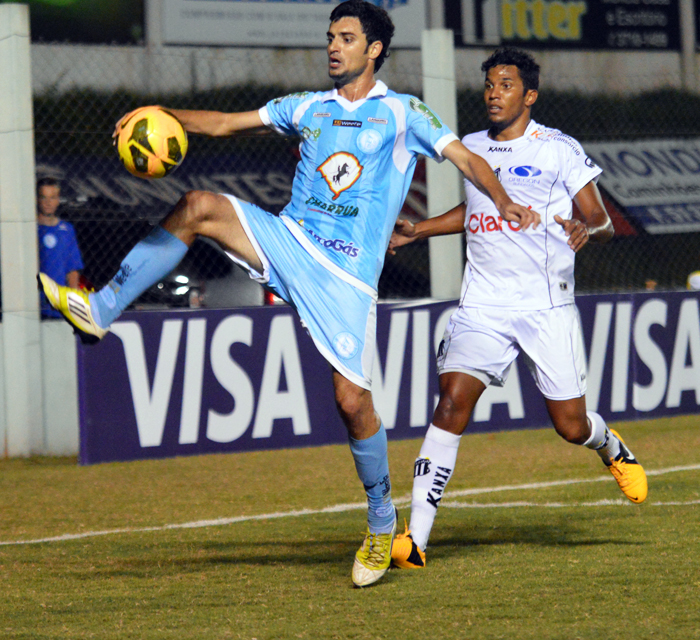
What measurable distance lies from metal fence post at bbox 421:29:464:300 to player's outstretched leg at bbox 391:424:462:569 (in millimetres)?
4739

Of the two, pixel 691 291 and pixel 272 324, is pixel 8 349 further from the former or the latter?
pixel 691 291

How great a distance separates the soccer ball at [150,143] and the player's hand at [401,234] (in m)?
1.09

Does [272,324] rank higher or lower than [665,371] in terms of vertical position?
higher

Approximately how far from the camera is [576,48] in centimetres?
2069

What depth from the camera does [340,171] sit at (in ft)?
14.3

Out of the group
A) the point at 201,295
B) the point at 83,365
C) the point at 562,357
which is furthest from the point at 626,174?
the point at 562,357

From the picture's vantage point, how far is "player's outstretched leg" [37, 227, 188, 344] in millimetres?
4066

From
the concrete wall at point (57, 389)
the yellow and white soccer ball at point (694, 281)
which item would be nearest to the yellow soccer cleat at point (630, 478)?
the concrete wall at point (57, 389)

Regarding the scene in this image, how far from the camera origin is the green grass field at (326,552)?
12.3 feet

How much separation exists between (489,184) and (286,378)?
4646 mm

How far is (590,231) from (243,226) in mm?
1485

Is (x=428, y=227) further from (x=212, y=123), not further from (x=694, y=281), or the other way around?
(x=694, y=281)

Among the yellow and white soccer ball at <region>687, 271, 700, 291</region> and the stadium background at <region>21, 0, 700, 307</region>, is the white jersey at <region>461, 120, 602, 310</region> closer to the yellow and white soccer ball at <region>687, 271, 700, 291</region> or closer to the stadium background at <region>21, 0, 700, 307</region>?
the stadium background at <region>21, 0, 700, 307</region>

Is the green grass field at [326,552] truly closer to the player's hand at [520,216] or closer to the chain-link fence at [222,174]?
the player's hand at [520,216]
